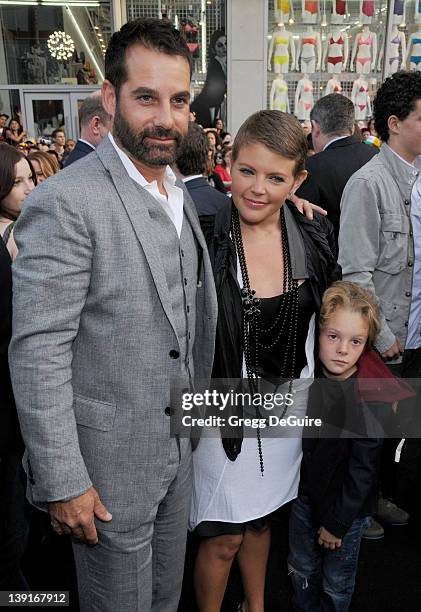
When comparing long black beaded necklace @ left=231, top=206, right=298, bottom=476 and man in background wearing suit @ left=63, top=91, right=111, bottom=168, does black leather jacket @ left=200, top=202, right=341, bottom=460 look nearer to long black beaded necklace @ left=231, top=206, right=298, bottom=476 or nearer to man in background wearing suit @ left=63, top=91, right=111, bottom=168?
long black beaded necklace @ left=231, top=206, right=298, bottom=476

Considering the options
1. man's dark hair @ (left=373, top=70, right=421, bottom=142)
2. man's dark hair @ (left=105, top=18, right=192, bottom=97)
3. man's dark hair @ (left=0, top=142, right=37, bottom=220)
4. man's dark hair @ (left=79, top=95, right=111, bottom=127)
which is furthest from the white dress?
man's dark hair @ (left=79, top=95, right=111, bottom=127)

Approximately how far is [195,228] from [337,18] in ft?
38.2

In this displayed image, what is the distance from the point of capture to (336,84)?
11.3 m

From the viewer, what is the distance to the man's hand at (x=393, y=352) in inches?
86.4

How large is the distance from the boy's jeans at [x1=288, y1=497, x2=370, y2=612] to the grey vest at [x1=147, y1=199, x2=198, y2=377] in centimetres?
80

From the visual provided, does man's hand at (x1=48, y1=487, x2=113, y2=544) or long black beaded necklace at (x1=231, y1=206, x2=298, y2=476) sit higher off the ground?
long black beaded necklace at (x1=231, y1=206, x2=298, y2=476)

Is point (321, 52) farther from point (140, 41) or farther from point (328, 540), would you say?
point (328, 540)

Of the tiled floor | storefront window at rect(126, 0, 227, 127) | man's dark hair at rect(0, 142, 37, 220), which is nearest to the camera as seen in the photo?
the tiled floor

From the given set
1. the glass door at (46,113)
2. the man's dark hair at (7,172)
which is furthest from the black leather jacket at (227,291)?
the glass door at (46,113)

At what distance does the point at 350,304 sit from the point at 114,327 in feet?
2.67

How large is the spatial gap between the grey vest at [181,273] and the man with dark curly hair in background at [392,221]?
3.25ft

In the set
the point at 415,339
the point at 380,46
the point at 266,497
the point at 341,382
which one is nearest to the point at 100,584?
the point at 266,497

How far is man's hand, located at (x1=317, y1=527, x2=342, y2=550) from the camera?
1707 mm

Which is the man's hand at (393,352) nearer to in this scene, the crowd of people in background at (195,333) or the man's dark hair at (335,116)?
the crowd of people in background at (195,333)
